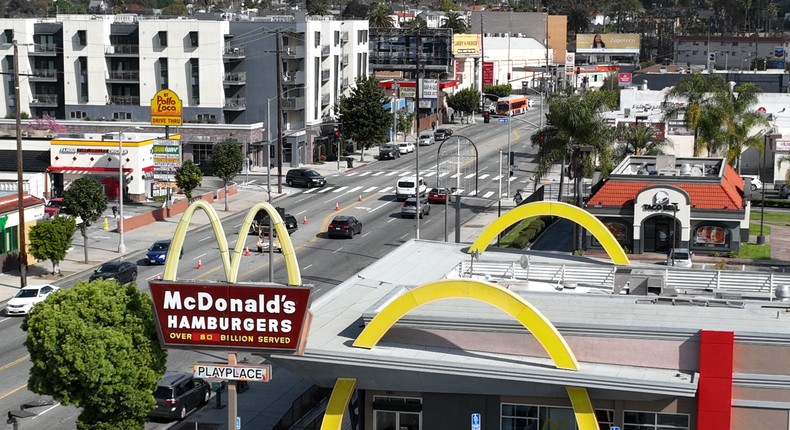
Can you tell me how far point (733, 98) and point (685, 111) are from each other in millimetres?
4226

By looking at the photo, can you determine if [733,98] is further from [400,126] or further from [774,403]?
[774,403]

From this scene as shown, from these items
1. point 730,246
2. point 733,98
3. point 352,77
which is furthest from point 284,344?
point 352,77

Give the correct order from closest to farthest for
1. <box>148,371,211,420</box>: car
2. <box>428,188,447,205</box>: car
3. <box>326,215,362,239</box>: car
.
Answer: <box>148,371,211,420</box>: car, <box>326,215,362,239</box>: car, <box>428,188,447,205</box>: car

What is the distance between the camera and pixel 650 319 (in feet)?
124

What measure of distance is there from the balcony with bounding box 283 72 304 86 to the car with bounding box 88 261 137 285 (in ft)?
174

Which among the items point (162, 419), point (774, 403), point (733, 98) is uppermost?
point (733, 98)

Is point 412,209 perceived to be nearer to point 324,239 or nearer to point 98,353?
point 324,239

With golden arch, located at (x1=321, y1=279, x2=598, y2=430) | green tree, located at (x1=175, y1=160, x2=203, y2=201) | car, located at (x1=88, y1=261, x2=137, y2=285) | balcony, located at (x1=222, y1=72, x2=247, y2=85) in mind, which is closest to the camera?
golden arch, located at (x1=321, y1=279, x2=598, y2=430)

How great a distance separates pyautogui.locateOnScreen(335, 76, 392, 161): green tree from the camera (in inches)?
4742

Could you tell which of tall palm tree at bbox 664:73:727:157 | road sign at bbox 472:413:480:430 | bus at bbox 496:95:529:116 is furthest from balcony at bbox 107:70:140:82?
road sign at bbox 472:413:480:430

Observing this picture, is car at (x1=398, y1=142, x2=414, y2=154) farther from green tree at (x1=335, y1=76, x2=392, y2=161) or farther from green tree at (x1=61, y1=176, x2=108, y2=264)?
green tree at (x1=61, y1=176, x2=108, y2=264)

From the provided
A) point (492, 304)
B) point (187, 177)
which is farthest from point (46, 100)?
point (492, 304)

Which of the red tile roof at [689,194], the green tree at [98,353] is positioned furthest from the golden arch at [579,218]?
the red tile roof at [689,194]

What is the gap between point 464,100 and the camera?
15875 cm
